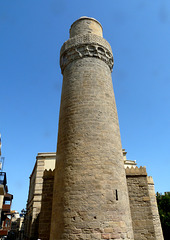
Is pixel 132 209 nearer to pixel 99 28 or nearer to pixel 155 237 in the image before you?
pixel 155 237

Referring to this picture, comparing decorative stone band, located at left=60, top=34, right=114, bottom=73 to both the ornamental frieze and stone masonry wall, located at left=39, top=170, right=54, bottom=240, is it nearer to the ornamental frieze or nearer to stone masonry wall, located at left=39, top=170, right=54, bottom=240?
the ornamental frieze

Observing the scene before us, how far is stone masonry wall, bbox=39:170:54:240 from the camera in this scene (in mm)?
8250

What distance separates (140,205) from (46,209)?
4.29m

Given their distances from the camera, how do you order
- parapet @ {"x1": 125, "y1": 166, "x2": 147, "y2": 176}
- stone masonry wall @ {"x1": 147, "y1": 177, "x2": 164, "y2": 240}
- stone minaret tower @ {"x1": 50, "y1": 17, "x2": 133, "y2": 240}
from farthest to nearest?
parapet @ {"x1": 125, "y1": 166, "x2": 147, "y2": 176}
stone masonry wall @ {"x1": 147, "y1": 177, "x2": 164, "y2": 240}
stone minaret tower @ {"x1": 50, "y1": 17, "x2": 133, "y2": 240}

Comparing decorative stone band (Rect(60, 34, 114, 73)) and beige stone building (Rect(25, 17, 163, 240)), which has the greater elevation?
decorative stone band (Rect(60, 34, 114, 73))

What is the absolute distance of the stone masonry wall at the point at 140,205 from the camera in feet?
27.3

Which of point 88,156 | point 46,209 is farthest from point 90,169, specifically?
point 46,209

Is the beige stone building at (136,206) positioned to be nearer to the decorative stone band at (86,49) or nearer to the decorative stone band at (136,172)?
the decorative stone band at (136,172)

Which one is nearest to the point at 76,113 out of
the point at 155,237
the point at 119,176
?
the point at 119,176

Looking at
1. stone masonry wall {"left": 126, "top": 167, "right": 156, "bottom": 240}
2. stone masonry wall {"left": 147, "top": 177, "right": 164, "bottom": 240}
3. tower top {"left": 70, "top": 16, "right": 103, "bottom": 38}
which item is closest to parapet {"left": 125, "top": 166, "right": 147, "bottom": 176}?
stone masonry wall {"left": 126, "top": 167, "right": 156, "bottom": 240}

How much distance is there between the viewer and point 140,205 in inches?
349

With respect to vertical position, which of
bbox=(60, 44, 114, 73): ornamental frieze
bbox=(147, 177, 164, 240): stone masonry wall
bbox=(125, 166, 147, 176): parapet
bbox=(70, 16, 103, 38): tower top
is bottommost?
bbox=(147, 177, 164, 240): stone masonry wall

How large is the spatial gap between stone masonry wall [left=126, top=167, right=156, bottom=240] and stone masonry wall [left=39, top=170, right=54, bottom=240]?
3.74 metres

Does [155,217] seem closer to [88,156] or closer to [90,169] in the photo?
[90,169]
